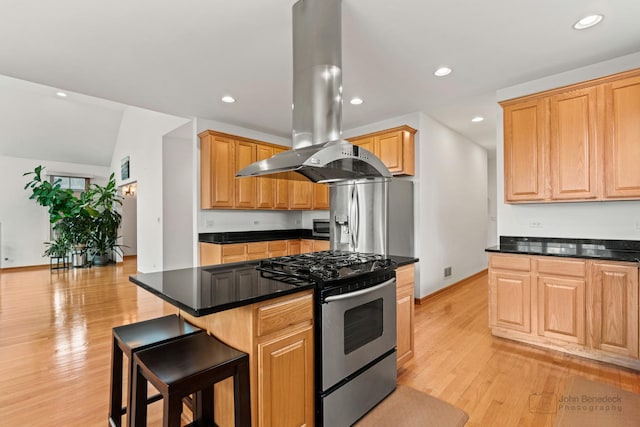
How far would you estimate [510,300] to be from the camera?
2.99 m

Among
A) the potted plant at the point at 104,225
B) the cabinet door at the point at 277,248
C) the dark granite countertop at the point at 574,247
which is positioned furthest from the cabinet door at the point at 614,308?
the potted plant at the point at 104,225

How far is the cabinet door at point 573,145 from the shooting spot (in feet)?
9.11

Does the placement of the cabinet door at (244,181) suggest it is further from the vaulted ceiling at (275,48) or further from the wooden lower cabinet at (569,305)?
the wooden lower cabinet at (569,305)

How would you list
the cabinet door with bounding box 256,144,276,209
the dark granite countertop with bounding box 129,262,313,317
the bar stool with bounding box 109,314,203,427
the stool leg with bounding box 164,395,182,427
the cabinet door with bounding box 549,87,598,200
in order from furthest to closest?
the cabinet door with bounding box 256,144,276,209 → the cabinet door with bounding box 549,87,598,200 → the bar stool with bounding box 109,314,203,427 → the dark granite countertop with bounding box 129,262,313,317 → the stool leg with bounding box 164,395,182,427

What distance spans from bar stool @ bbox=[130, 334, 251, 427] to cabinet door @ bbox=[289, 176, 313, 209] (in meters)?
3.76

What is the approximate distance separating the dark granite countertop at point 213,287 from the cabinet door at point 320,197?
320 centimetres

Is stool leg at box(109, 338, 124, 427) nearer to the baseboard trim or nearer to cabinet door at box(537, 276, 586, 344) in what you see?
cabinet door at box(537, 276, 586, 344)

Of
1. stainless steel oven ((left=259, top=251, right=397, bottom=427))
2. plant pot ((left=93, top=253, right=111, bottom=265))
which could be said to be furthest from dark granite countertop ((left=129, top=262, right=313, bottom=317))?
plant pot ((left=93, top=253, right=111, bottom=265))

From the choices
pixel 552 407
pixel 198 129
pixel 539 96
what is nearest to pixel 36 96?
pixel 198 129

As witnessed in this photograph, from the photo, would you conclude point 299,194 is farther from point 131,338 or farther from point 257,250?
point 131,338

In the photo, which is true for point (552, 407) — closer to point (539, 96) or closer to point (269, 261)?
point (269, 261)

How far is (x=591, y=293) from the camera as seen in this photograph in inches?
101

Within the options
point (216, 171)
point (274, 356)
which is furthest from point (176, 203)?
point (274, 356)

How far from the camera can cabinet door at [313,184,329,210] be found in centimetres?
517
